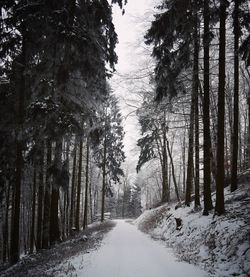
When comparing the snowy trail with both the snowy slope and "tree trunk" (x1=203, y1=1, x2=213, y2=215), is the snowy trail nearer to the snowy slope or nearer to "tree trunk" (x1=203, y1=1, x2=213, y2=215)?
the snowy slope

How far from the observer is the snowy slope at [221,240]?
22.5 feet

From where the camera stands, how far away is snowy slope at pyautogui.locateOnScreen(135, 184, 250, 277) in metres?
6.87

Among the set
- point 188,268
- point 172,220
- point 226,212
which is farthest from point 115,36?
point 172,220

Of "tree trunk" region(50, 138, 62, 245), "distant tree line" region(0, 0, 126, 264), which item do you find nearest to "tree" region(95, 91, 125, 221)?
"tree trunk" region(50, 138, 62, 245)

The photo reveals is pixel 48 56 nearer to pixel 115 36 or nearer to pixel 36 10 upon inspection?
pixel 36 10

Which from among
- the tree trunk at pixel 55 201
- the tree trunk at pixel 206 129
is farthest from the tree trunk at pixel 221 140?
the tree trunk at pixel 55 201

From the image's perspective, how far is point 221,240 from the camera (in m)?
8.25

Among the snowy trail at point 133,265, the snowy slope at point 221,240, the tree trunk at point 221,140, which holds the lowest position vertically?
the snowy trail at point 133,265

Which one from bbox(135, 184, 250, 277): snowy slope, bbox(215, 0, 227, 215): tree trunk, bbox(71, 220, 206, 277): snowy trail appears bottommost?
bbox(71, 220, 206, 277): snowy trail

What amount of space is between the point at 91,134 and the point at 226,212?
21.5 feet

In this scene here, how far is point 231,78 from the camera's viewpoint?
22969mm

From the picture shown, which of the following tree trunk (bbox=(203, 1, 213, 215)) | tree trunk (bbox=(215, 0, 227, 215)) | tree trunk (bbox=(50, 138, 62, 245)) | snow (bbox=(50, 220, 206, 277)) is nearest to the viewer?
snow (bbox=(50, 220, 206, 277))

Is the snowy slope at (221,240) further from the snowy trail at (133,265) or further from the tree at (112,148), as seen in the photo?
the tree at (112,148)

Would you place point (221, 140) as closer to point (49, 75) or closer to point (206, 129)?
point (206, 129)
